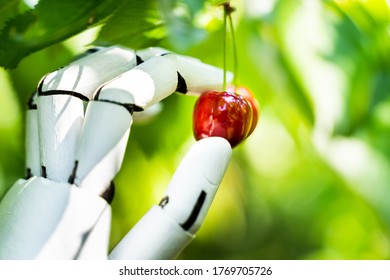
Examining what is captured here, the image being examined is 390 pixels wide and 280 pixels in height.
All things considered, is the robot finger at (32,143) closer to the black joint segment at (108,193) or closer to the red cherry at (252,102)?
the black joint segment at (108,193)

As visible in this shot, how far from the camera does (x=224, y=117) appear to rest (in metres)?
0.52

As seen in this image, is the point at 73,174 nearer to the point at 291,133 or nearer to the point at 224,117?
the point at 224,117

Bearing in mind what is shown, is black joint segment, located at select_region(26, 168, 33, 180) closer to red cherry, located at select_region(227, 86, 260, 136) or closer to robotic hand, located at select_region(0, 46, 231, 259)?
robotic hand, located at select_region(0, 46, 231, 259)

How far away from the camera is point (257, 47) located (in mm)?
722

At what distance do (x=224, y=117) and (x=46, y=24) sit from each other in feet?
0.54

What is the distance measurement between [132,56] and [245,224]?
0.34 metres

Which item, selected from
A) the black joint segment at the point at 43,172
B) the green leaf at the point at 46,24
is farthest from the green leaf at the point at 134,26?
the black joint segment at the point at 43,172

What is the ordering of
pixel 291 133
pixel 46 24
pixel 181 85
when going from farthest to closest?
pixel 291 133, pixel 181 85, pixel 46 24

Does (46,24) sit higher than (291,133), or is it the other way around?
(46,24)

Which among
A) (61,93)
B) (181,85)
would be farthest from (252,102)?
(61,93)

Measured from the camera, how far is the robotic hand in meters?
0.46

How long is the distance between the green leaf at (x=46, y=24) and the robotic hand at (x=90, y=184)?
34 mm

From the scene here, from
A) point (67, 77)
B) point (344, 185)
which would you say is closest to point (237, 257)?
point (344, 185)

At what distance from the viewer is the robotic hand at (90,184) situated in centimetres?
46
